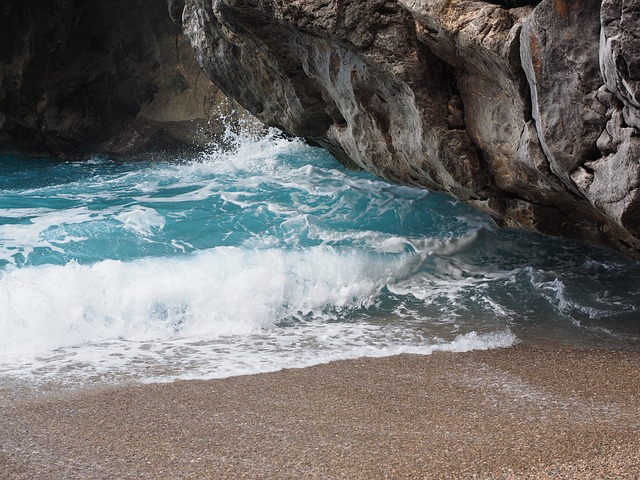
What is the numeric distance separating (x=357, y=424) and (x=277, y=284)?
2919mm

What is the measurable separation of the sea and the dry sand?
1.28 feet

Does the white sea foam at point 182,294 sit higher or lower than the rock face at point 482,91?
lower

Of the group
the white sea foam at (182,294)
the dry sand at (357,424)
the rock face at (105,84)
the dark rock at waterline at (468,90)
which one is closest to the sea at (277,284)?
the white sea foam at (182,294)

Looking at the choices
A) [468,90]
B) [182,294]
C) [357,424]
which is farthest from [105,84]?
[357,424]

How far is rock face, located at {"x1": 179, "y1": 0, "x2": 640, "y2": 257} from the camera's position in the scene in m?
4.01

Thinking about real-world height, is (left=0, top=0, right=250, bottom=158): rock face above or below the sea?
above

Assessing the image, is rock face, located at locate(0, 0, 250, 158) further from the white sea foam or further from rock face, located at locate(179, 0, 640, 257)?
the white sea foam

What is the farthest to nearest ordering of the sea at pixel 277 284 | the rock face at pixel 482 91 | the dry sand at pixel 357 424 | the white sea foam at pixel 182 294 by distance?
the white sea foam at pixel 182 294 < the sea at pixel 277 284 < the rock face at pixel 482 91 < the dry sand at pixel 357 424

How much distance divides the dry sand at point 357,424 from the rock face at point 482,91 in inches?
43.6

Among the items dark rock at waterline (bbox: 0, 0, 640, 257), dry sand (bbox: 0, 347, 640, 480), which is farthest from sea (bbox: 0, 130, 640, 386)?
dark rock at waterline (bbox: 0, 0, 640, 257)

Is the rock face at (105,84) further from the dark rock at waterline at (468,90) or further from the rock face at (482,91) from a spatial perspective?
the rock face at (482,91)

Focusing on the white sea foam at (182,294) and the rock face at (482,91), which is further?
the white sea foam at (182,294)

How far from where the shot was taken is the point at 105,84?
1427 centimetres

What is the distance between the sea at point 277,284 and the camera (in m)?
5.09
